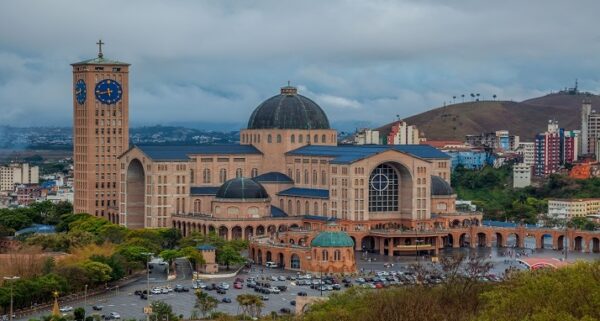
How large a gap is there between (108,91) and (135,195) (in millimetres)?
11899

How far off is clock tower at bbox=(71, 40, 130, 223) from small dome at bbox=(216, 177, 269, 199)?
17.6m

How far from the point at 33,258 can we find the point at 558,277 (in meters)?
49.4

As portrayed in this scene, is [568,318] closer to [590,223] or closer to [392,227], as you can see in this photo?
[392,227]

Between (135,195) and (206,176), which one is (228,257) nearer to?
(206,176)

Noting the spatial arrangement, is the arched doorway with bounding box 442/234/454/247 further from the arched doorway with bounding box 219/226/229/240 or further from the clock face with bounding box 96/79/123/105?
the clock face with bounding box 96/79/123/105

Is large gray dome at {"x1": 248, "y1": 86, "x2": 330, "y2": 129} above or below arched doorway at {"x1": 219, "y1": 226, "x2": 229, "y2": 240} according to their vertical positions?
above

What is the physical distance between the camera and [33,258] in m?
111

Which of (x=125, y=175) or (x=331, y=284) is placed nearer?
(x=331, y=284)

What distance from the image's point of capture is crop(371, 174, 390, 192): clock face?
136 meters

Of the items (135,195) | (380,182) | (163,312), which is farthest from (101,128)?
(163,312)

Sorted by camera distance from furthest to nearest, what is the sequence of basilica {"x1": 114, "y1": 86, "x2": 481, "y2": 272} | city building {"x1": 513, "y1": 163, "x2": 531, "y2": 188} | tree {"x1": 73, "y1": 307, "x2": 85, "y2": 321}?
1. city building {"x1": 513, "y1": 163, "x2": 531, "y2": 188}
2. basilica {"x1": 114, "y1": 86, "x2": 481, "y2": 272}
3. tree {"x1": 73, "y1": 307, "x2": 85, "y2": 321}

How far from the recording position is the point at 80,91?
149 meters

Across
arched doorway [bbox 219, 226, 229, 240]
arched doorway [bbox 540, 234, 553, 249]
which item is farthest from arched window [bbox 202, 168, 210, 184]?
arched doorway [bbox 540, 234, 553, 249]

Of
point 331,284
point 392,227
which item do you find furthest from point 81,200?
point 331,284
